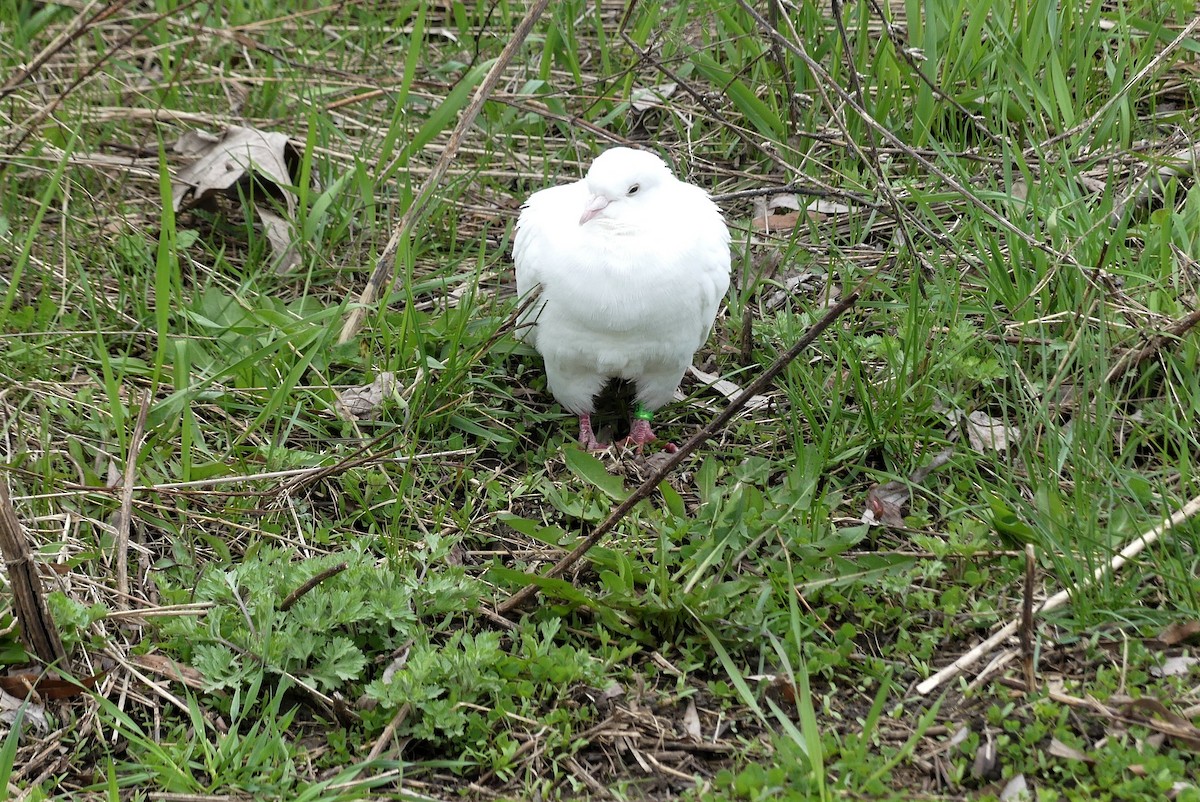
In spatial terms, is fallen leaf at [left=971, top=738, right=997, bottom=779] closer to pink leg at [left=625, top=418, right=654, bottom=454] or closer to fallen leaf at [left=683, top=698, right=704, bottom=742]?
fallen leaf at [left=683, top=698, right=704, bottom=742]

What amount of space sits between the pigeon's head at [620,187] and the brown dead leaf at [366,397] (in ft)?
2.48

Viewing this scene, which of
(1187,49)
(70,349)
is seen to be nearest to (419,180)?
(70,349)

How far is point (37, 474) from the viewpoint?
10.3 ft

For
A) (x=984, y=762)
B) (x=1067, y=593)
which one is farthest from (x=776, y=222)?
(x=984, y=762)

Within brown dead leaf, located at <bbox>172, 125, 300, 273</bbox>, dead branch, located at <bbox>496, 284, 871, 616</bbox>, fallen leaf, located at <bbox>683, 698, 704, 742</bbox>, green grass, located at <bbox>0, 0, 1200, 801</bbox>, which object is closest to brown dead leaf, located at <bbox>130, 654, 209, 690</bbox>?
green grass, located at <bbox>0, 0, 1200, 801</bbox>

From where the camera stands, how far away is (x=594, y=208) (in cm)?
347

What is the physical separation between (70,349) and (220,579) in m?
1.32

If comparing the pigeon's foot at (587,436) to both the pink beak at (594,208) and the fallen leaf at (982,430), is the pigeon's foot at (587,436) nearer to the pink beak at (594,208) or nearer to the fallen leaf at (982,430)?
the pink beak at (594,208)

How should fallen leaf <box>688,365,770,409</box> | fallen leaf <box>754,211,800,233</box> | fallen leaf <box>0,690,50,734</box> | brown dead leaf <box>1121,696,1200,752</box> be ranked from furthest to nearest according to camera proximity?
1. fallen leaf <box>754,211,800,233</box>
2. fallen leaf <box>688,365,770,409</box>
3. fallen leaf <box>0,690,50,734</box>
4. brown dead leaf <box>1121,696,1200,752</box>

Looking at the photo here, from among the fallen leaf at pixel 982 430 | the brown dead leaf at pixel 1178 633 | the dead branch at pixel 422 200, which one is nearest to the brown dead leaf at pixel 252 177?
the dead branch at pixel 422 200

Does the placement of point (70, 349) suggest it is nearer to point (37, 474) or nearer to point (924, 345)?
point (37, 474)

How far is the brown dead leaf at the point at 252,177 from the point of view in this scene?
4.31 meters

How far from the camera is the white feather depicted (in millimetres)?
3463

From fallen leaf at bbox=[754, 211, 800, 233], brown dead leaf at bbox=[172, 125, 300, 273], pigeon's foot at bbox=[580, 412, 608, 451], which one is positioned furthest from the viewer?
fallen leaf at bbox=[754, 211, 800, 233]
